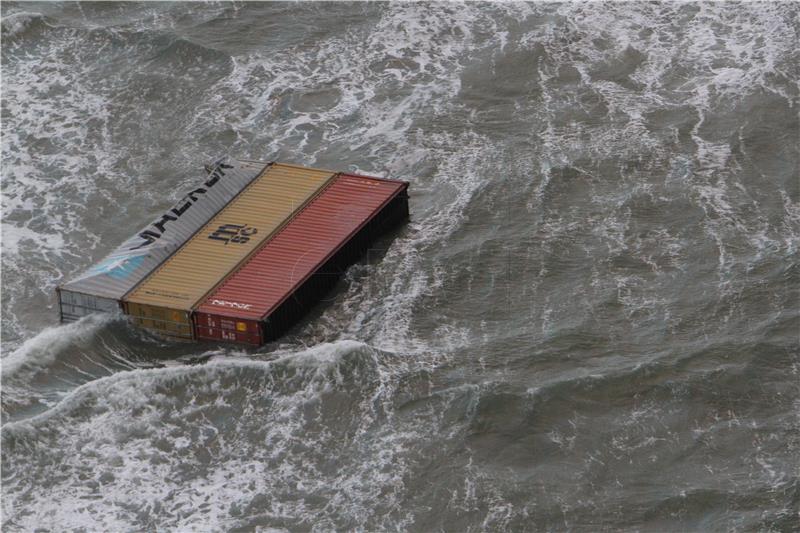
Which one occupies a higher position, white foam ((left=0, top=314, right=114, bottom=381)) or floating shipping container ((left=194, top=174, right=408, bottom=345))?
floating shipping container ((left=194, top=174, right=408, bottom=345))

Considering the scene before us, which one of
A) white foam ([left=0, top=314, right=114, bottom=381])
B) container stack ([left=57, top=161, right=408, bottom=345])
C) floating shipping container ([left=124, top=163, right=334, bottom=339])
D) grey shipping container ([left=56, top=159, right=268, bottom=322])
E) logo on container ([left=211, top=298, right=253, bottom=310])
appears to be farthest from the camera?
grey shipping container ([left=56, top=159, right=268, bottom=322])

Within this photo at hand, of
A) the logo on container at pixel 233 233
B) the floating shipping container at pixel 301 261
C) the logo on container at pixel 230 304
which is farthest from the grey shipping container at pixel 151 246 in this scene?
the logo on container at pixel 230 304

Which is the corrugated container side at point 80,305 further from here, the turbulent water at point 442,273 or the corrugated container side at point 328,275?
the corrugated container side at point 328,275

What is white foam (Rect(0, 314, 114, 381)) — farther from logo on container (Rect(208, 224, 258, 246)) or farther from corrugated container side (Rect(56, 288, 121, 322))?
logo on container (Rect(208, 224, 258, 246))

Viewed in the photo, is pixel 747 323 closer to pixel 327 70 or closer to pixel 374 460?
pixel 374 460

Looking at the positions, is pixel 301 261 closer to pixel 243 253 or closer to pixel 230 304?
pixel 243 253

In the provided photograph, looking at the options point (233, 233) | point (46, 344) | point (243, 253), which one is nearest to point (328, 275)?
point (243, 253)

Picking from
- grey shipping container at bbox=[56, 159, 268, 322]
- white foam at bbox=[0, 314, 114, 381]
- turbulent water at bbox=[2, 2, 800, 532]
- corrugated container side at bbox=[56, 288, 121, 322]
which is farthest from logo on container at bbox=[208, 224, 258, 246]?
white foam at bbox=[0, 314, 114, 381]
